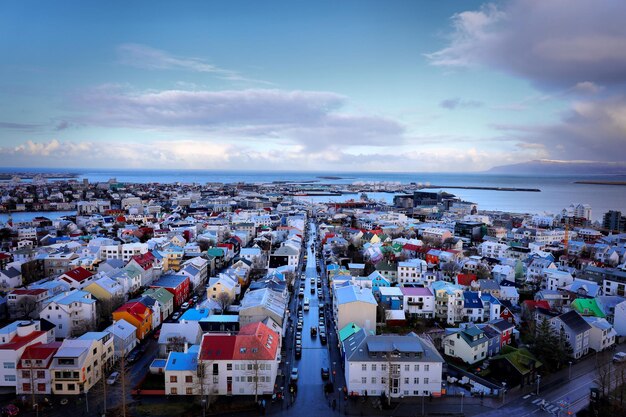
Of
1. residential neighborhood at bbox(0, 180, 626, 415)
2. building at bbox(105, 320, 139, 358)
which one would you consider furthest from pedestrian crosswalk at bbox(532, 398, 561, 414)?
building at bbox(105, 320, 139, 358)

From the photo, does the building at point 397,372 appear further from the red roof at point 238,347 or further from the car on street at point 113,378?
the car on street at point 113,378

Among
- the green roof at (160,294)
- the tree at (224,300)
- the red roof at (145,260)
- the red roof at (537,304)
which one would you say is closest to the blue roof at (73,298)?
the green roof at (160,294)

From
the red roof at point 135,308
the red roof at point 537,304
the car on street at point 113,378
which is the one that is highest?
the red roof at point 135,308

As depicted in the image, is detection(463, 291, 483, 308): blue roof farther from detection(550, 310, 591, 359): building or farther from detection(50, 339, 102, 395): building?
detection(50, 339, 102, 395): building

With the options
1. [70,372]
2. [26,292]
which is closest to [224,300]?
[70,372]

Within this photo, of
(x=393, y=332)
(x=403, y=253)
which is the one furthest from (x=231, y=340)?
(x=403, y=253)
